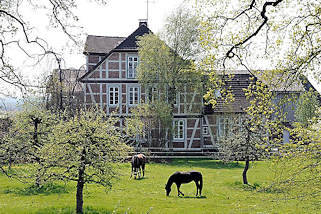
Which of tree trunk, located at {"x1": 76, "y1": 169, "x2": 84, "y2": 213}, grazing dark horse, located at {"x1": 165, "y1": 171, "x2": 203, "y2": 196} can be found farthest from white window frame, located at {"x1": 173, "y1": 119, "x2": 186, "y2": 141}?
tree trunk, located at {"x1": 76, "y1": 169, "x2": 84, "y2": 213}

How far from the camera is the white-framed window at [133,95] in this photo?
103 ft

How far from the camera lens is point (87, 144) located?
11.3 meters

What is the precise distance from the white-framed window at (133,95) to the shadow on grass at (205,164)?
6.14m

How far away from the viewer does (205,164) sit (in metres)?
26.3

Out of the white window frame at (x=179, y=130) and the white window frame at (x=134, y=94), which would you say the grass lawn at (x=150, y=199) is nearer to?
the white window frame at (x=179, y=130)

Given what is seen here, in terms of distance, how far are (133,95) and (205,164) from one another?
8.55m

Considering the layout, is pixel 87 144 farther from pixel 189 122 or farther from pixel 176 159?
pixel 189 122

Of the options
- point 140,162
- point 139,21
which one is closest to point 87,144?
point 140,162

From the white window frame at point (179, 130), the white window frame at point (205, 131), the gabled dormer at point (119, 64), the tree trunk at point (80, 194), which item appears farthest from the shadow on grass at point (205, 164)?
the tree trunk at point (80, 194)

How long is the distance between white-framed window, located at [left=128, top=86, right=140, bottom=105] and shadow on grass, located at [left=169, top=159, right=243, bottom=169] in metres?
6.14

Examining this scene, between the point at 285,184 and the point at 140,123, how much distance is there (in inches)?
792

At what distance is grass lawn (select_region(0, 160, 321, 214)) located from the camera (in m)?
11.8

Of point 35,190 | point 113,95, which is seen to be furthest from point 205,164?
point 35,190

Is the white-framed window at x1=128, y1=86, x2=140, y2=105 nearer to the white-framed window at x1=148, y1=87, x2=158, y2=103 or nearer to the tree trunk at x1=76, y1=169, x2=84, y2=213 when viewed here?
the white-framed window at x1=148, y1=87, x2=158, y2=103
